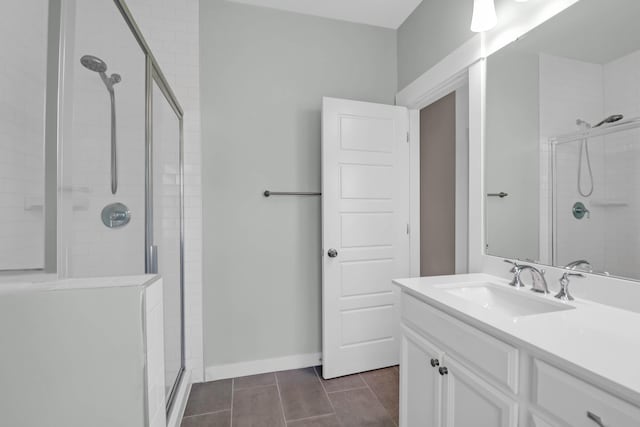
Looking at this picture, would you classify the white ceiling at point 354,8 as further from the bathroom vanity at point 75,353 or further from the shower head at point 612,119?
the bathroom vanity at point 75,353

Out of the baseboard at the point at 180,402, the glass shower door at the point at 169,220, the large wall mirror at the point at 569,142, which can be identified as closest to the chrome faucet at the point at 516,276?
the large wall mirror at the point at 569,142

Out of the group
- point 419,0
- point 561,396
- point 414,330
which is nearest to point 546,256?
point 414,330

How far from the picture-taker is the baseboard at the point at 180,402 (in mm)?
1576

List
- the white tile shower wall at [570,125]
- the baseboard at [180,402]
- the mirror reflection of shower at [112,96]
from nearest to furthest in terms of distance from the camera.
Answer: the mirror reflection of shower at [112,96] < the white tile shower wall at [570,125] < the baseboard at [180,402]

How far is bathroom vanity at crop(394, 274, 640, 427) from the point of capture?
63 centimetres

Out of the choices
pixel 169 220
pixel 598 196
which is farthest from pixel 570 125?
pixel 169 220

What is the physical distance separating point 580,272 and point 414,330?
0.68 meters

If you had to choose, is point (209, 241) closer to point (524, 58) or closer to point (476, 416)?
point (476, 416)

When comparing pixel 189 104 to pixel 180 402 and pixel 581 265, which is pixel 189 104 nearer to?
pixel 180 402

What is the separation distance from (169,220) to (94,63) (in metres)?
0.99

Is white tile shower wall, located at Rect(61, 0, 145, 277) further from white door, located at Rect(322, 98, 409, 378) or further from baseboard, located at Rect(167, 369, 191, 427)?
white door, located at Rect(322, 98, 409, 378)

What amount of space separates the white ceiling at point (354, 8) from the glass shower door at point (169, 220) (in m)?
1.16

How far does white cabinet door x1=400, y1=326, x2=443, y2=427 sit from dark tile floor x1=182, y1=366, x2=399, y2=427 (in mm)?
442

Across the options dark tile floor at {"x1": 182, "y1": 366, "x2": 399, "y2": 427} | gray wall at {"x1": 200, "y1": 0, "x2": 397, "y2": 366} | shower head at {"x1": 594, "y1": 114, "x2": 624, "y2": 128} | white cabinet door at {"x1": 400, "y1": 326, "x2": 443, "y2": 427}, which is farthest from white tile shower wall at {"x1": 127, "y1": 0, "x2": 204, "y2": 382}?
shower head at {"x1": 594, "y1": 114, "x2": 624, "y2": 128}
